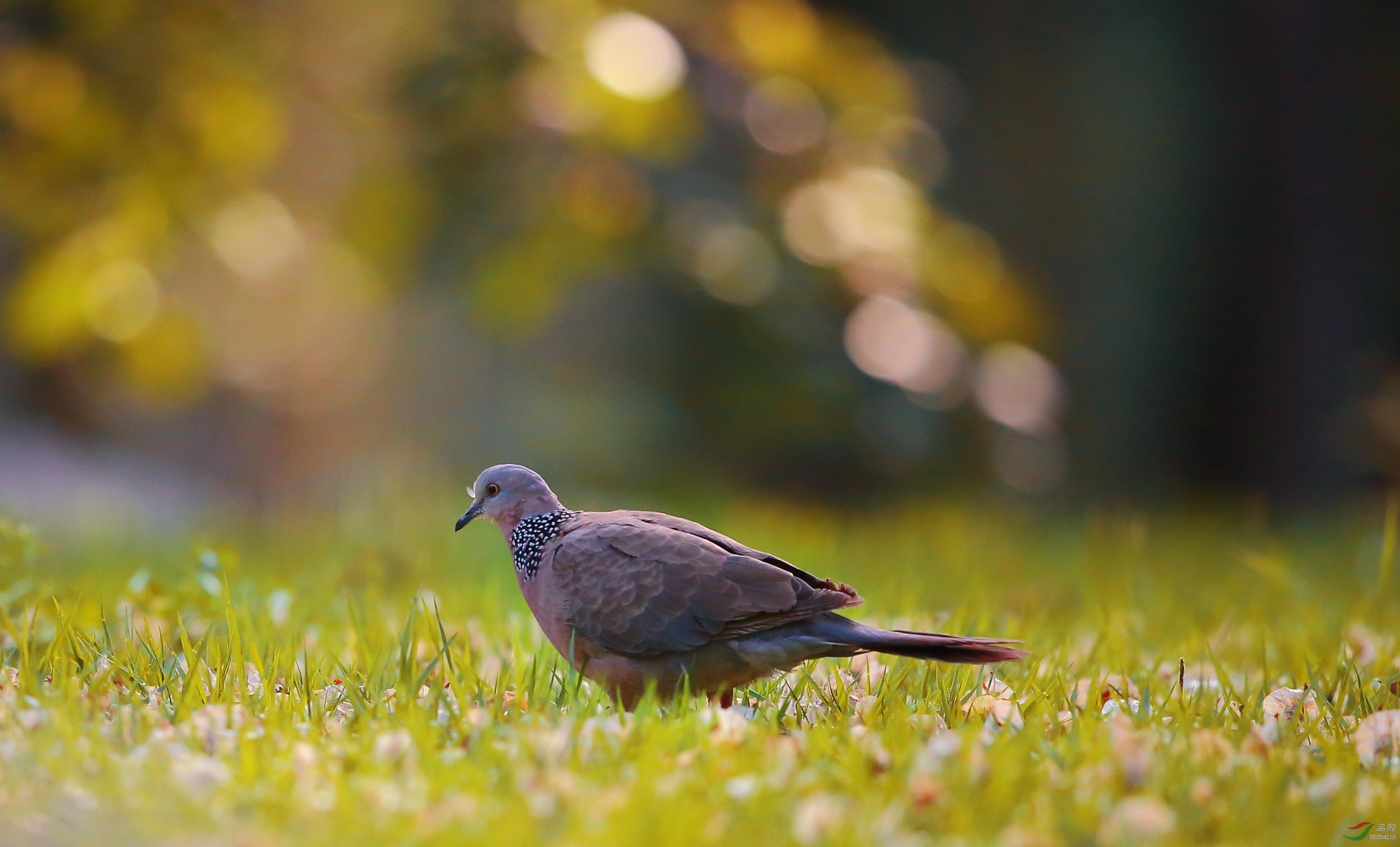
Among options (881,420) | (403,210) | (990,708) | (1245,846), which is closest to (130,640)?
(990,708)

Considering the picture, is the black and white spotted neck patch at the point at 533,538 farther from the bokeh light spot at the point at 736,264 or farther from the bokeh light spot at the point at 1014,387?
the bokeh light spot at the point at 1014,387

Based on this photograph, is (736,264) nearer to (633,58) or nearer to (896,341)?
(896,341)

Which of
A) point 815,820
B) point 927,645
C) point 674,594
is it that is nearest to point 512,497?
point 674,594

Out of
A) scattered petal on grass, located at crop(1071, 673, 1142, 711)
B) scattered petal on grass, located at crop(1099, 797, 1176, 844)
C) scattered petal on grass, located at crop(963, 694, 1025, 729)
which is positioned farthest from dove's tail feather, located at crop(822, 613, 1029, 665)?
scattered petal on grass, located at crop(1099, 797, 1176, 844)

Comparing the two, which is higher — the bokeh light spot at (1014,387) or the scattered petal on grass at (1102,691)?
the bokeh light spot at (1014,387)

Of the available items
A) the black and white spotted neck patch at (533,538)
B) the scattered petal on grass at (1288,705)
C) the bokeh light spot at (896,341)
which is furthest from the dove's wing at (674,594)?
the bokeh light spot at (896,341)

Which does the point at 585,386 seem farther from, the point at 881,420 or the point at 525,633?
the point at 525,633

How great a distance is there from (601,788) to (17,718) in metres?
1.30

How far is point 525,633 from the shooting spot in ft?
13.0

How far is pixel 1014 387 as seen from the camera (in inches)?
297

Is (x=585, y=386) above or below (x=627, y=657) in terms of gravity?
above
